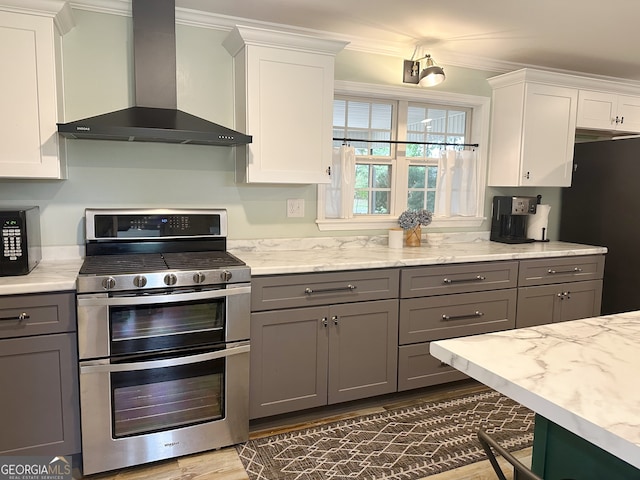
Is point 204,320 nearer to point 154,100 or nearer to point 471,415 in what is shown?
point 154,100

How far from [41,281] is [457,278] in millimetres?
2193

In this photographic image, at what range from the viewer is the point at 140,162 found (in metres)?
2.70

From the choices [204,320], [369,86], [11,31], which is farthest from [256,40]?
[204,320]

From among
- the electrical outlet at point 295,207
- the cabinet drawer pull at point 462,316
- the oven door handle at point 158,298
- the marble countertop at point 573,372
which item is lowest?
the cabinet drawer pull at point 462,316

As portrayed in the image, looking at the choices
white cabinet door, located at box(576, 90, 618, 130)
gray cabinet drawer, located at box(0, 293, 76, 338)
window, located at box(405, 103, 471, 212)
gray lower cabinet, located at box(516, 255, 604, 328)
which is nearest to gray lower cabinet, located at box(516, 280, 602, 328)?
gray lower cabinet, located at box(516, 255, 604, 328)

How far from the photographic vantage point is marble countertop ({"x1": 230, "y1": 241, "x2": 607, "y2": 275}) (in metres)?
2.52

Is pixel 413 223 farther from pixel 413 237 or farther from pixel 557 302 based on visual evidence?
pixel 557 302

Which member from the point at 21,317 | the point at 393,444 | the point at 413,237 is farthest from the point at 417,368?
the point at 21,317

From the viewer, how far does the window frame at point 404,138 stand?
10.5 ft

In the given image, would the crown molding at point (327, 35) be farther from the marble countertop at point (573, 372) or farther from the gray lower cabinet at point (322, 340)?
the marble countertop at point (573, 372)

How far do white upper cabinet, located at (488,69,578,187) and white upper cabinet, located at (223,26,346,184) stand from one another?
147cm

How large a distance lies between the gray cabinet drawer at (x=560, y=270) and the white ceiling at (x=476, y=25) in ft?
4.69

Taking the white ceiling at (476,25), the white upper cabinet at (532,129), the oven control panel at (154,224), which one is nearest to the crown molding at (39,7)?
the white ceiling at (476,25)

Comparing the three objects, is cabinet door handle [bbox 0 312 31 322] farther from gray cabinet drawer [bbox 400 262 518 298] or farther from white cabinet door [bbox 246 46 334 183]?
gray cabinet drawer [bbox 400 262 518 298]
